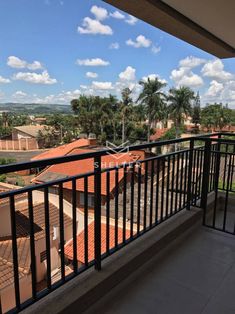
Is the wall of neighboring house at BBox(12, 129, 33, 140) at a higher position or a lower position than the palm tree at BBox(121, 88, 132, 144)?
lower

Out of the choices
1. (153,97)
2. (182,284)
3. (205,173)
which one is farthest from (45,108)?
(182,284)

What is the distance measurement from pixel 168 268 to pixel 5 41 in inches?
2184

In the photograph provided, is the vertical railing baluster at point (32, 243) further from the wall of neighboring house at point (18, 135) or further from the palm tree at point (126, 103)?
the wall of neighboring house at point (18, 135)

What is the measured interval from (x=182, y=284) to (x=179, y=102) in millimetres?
29306

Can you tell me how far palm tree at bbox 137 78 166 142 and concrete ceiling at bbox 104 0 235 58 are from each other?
87.0 feet

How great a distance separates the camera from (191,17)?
2.38 m

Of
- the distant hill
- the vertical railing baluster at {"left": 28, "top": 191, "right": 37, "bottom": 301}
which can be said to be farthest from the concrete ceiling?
the distant hill

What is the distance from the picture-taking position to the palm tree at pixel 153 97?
94.0 ft

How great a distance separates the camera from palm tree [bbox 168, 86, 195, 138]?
28.9m

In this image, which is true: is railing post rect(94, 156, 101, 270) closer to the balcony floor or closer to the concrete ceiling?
the balcony floor

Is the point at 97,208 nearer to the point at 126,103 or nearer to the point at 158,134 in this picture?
the point at 126,103

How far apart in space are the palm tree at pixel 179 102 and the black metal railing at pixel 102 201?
2706 centimetres

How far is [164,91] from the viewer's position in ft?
96.6

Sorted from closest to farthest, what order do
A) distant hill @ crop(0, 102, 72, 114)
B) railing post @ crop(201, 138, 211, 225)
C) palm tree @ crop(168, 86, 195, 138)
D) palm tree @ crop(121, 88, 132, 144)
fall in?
railing post @ crop(201, 138, 211, 225)
palm tree @ crop(168, 86, 195, 138)
palm tree @ crop(121, 88, 132, 144)
distant hill @ crop(0, 102, 72, 114)
